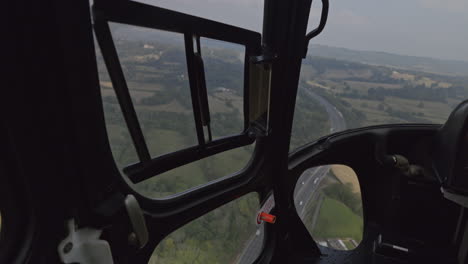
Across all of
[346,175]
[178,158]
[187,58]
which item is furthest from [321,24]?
[346,175]

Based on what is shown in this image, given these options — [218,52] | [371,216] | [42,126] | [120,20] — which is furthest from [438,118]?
[42,126]

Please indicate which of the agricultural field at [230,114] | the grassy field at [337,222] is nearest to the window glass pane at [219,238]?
the agricultural field at [230,114]

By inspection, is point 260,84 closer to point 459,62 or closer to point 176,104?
point 176,104

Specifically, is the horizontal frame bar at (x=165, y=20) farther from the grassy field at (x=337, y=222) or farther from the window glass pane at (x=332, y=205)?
the grassy field at (x=337, y=222)

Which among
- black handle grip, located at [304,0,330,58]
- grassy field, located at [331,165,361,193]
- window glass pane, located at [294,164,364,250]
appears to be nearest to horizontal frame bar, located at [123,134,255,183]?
black handle grip, located at [304,0,330,58]

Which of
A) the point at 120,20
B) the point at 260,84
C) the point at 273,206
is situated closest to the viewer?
the point at 120,20

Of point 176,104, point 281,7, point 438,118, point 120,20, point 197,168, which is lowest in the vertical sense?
point 197,168
